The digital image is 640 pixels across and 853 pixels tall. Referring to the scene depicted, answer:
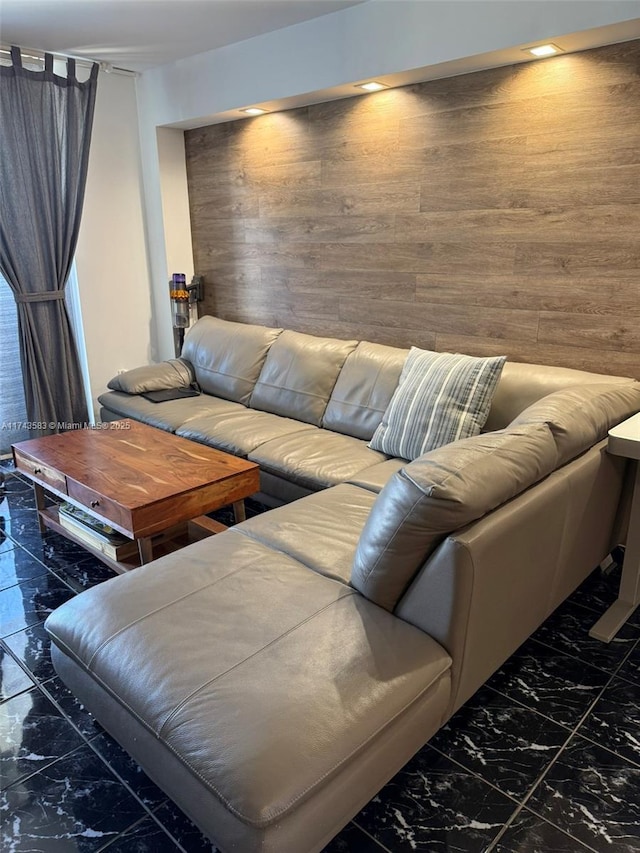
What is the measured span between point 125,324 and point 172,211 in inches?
34.6

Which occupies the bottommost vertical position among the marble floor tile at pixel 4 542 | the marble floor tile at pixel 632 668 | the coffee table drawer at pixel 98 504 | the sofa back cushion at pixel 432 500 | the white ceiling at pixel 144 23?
the marble floor tile at pixel 632 668

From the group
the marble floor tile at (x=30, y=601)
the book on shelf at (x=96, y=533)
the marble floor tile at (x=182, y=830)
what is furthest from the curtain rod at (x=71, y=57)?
the marble floor tile at (x=182, y=830)

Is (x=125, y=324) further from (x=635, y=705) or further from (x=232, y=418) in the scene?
(x=635, y=705)

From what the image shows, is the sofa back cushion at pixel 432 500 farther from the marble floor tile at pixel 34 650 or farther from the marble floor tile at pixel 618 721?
the marble floor tile at pixel 34 650

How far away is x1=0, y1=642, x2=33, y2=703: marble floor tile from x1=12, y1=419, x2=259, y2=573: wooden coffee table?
0.51 m

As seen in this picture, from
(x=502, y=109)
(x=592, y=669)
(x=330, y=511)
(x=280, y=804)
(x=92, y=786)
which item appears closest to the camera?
(x=280, y=804)

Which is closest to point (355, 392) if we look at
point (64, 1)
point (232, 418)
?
point (232, 418)

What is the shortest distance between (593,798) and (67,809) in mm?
1368

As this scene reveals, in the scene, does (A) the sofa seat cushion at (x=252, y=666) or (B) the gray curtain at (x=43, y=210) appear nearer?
(A) the sofa seat cushion at (x=252, y=666)

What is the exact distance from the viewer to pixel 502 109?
9.21ft

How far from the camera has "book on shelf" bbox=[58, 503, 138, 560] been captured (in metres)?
2.57

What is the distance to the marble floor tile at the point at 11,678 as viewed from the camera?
2.06 metres

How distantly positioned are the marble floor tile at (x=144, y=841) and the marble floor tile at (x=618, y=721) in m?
1.19

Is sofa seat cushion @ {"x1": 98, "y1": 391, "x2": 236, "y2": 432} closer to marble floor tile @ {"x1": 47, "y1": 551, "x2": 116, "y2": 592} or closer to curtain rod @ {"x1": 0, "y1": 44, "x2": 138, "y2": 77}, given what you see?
marble floor tile @ {"x1": 47, "y1": 551, "x2": 116, "y2": 592}
